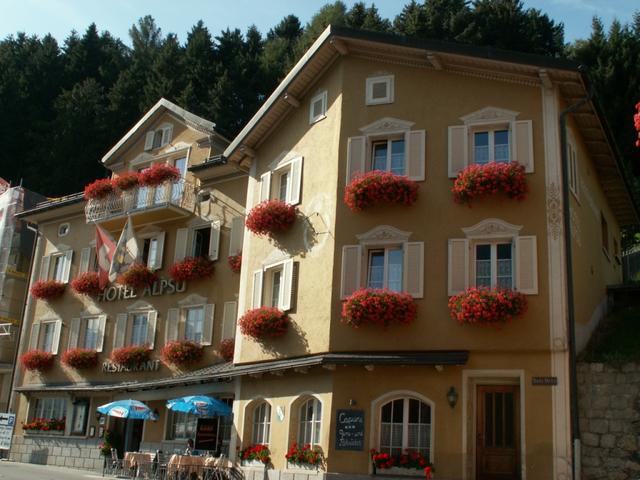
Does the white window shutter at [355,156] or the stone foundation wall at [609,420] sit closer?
the stone foundation wall at [609,420]

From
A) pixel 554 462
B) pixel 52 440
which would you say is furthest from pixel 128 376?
pixel 554 462

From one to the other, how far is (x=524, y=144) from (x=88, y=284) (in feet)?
59.4

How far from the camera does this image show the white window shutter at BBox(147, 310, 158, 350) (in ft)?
89.2

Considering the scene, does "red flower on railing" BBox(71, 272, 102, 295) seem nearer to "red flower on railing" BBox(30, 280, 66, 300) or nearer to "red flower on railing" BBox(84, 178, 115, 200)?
"red flower on railing" BBox(30, 280, 66, 300)

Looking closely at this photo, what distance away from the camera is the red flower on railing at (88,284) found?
97.6 ft

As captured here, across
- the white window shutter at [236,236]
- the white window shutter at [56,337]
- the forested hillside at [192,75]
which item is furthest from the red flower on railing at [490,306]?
the forested hillside at [192,75]

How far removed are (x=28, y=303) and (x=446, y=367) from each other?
71.1 ft

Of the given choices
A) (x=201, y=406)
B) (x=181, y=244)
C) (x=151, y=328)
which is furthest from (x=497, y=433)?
(x=151, y=328)

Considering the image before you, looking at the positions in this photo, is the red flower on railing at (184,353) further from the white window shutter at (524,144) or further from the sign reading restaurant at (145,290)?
the white window shutter at (524,144)

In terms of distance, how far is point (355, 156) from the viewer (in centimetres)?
1991

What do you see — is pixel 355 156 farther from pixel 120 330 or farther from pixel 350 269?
pixel 120 330

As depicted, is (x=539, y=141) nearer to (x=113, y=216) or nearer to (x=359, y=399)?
(x=359, y=399)

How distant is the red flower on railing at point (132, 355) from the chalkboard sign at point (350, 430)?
36.6 ft

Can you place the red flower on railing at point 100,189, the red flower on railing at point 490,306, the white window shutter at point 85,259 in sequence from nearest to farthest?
the red flower on railing at point 490,306
the red flower on railing at point 100,189
the white window shutter at point 85,259
